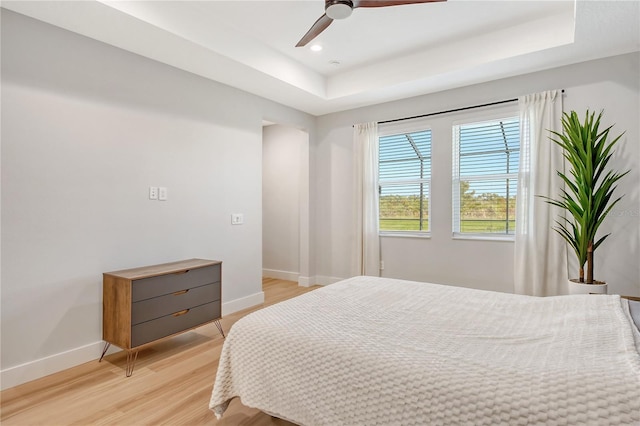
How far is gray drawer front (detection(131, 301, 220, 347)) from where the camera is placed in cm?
251

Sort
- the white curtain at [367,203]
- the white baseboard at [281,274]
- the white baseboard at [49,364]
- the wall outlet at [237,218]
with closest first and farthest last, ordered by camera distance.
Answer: the white baseboard at [49,364] < the wall outlet at [237,218] < the white curtain at [367,203] < the white baseboard at [281,274]

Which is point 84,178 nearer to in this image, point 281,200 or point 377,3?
point 377,3

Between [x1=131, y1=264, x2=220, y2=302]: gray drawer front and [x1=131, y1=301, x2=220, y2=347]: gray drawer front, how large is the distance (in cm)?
20

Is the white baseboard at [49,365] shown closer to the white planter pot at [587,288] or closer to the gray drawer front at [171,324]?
the gray drawer front at [171,324]

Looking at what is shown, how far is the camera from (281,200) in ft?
18.7

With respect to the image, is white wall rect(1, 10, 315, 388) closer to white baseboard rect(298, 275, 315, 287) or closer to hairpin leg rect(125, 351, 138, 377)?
hairpin leg rect(125, 351, 138, 377)

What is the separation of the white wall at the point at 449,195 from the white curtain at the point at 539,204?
166mm

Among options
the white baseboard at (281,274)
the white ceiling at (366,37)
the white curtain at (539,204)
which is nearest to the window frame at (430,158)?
the white ceiling at (366,37)

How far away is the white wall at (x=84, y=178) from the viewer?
230 cm

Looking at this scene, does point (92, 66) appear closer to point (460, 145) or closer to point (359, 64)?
point (359, 64)

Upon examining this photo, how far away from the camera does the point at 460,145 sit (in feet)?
13.2

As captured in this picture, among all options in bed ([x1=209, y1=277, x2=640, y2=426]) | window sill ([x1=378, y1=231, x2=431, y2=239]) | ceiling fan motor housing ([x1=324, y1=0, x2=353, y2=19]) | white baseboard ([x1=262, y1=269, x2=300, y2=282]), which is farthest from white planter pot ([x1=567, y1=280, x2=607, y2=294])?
white baseboard ([x1=262, y1=269, x2=300, y2=282])

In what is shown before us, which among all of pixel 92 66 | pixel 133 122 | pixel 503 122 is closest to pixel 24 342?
→ pixel 133 122

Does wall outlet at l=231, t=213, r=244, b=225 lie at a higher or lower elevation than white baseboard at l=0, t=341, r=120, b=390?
higher
